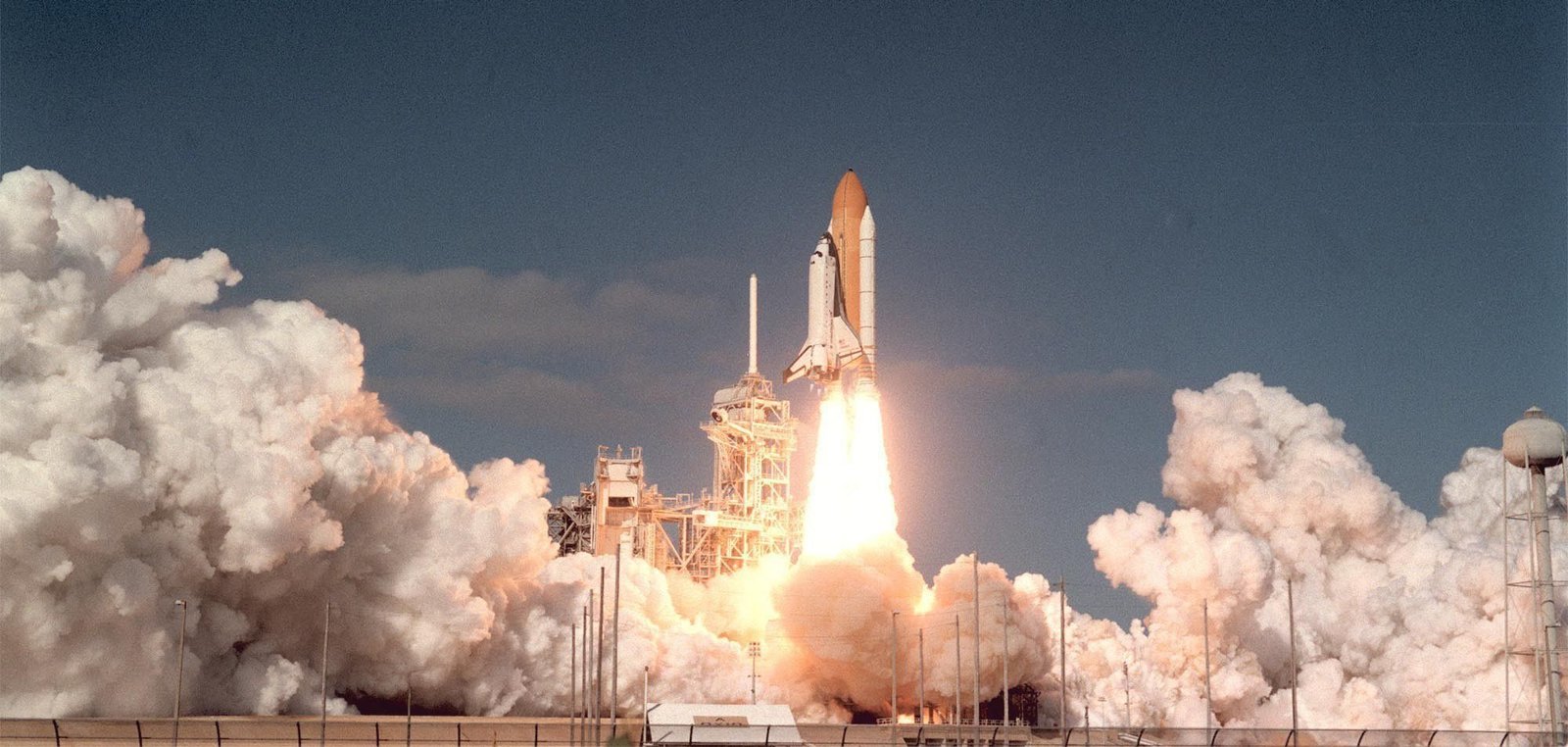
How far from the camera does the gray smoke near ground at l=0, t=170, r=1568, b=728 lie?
62125mm

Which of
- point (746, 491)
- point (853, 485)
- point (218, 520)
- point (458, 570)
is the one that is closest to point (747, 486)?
point (746, 491)

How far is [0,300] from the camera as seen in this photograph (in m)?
62.2

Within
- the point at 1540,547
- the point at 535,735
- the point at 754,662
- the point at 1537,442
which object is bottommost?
the point at 535,735

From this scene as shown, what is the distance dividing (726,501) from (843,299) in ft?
52.4

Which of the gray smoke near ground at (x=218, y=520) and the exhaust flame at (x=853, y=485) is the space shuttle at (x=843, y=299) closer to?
the exhaust flame at (x=853, y=485)

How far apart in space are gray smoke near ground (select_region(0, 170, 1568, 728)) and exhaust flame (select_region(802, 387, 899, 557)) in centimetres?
181

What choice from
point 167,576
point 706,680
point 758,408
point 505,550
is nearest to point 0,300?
point 167,576

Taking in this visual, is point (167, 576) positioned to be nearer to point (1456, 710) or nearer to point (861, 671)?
point (861, 671)

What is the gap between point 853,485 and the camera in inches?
3108

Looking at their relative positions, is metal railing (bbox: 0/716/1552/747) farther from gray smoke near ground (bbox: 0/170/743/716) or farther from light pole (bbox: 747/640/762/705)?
light pole (bbox: 747/640/762/705)

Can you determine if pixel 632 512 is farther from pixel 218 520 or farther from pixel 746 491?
pixel 218 520

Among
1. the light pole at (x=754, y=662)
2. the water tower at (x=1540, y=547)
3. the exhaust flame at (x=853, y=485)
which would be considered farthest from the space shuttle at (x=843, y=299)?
the water tower at (x=1540, y=547)

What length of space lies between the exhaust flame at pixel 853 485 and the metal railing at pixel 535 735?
10.7 metres

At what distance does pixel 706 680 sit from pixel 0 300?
29.7 metres
